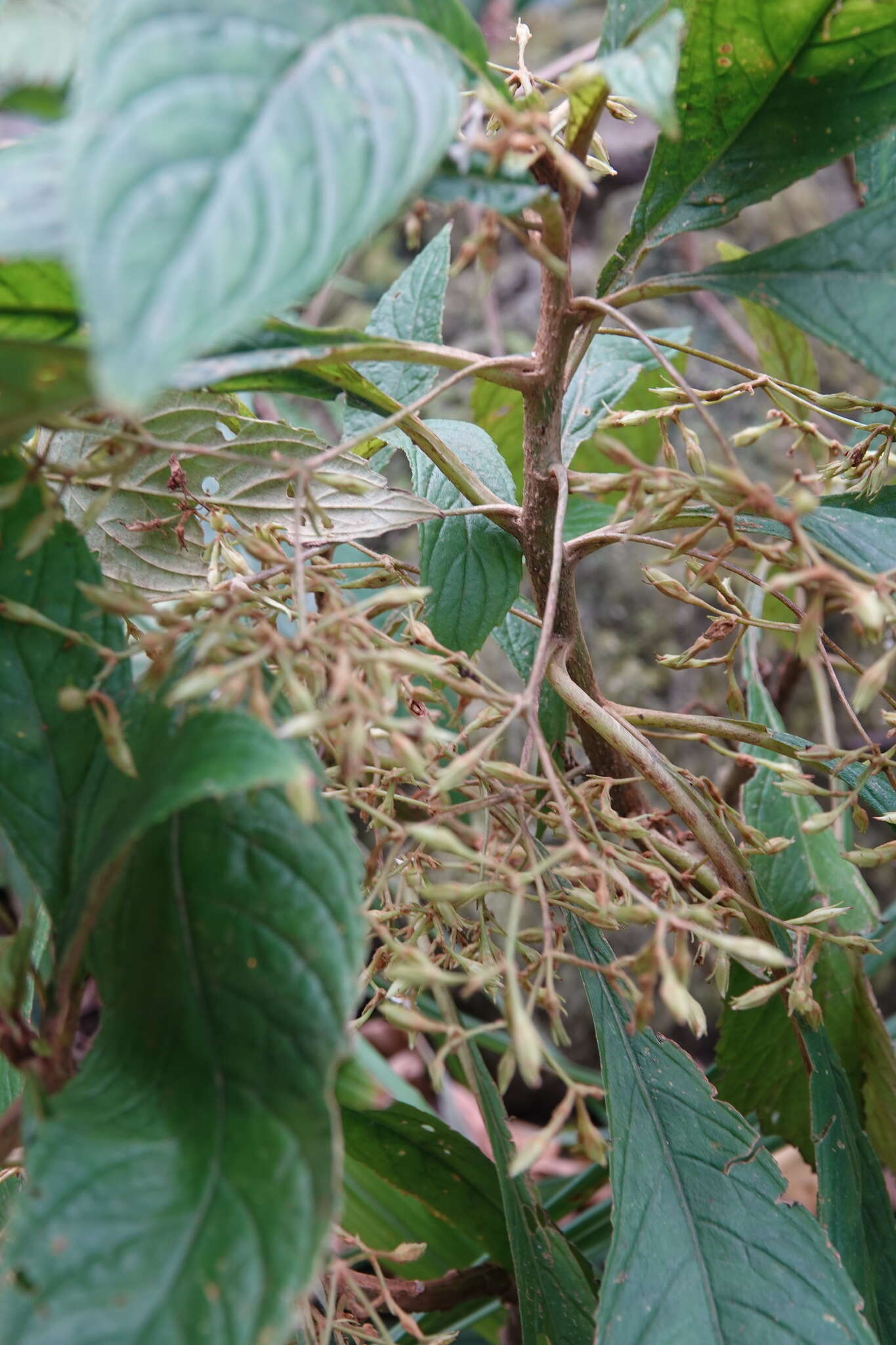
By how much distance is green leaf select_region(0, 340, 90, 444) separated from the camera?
0.34 metres

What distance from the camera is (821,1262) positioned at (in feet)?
1.76

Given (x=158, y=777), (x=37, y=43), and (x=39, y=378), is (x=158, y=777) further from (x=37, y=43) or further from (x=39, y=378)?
(x=37, y=43)

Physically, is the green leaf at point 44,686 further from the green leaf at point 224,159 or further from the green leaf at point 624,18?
the green leaf at point 624,18

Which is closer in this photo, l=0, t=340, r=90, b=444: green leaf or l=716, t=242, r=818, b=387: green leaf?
l=0, t=340, r=90, b=444: green leaf

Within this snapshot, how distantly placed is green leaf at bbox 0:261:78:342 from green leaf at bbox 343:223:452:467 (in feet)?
0.81

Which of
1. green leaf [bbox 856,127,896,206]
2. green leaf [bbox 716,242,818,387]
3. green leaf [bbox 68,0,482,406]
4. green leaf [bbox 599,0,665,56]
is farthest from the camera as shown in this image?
green leaf [bbox 716,242,818,387]

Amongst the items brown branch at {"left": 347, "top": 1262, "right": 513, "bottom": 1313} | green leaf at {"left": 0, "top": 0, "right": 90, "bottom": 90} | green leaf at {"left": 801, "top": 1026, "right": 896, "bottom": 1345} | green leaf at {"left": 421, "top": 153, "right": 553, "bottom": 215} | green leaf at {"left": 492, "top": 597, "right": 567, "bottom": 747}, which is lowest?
brown branch at {"left": 347, "top": 1262, "right": 513, "bottom": 1313}

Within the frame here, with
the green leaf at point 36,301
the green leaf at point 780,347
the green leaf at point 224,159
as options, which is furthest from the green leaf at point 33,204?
the green leaf at point 780,347

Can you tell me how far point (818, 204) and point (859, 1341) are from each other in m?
2.01

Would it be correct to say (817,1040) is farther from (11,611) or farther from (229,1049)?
(11,611)

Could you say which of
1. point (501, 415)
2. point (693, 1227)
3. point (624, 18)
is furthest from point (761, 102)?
point (693, 1227)

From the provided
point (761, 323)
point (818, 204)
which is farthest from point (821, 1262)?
Result: point (818, 204)

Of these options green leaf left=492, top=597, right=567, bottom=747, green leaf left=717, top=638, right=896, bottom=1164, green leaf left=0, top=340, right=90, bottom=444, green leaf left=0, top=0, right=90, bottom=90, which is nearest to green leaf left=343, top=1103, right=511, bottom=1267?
green leaf left=717, top=638, right=896, bottom=1164

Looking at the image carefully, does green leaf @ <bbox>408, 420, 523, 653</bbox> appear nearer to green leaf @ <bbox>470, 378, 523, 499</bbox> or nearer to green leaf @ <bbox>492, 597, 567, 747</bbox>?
green leaf @ <bbox>492, 597, 567, 747</bbox>
